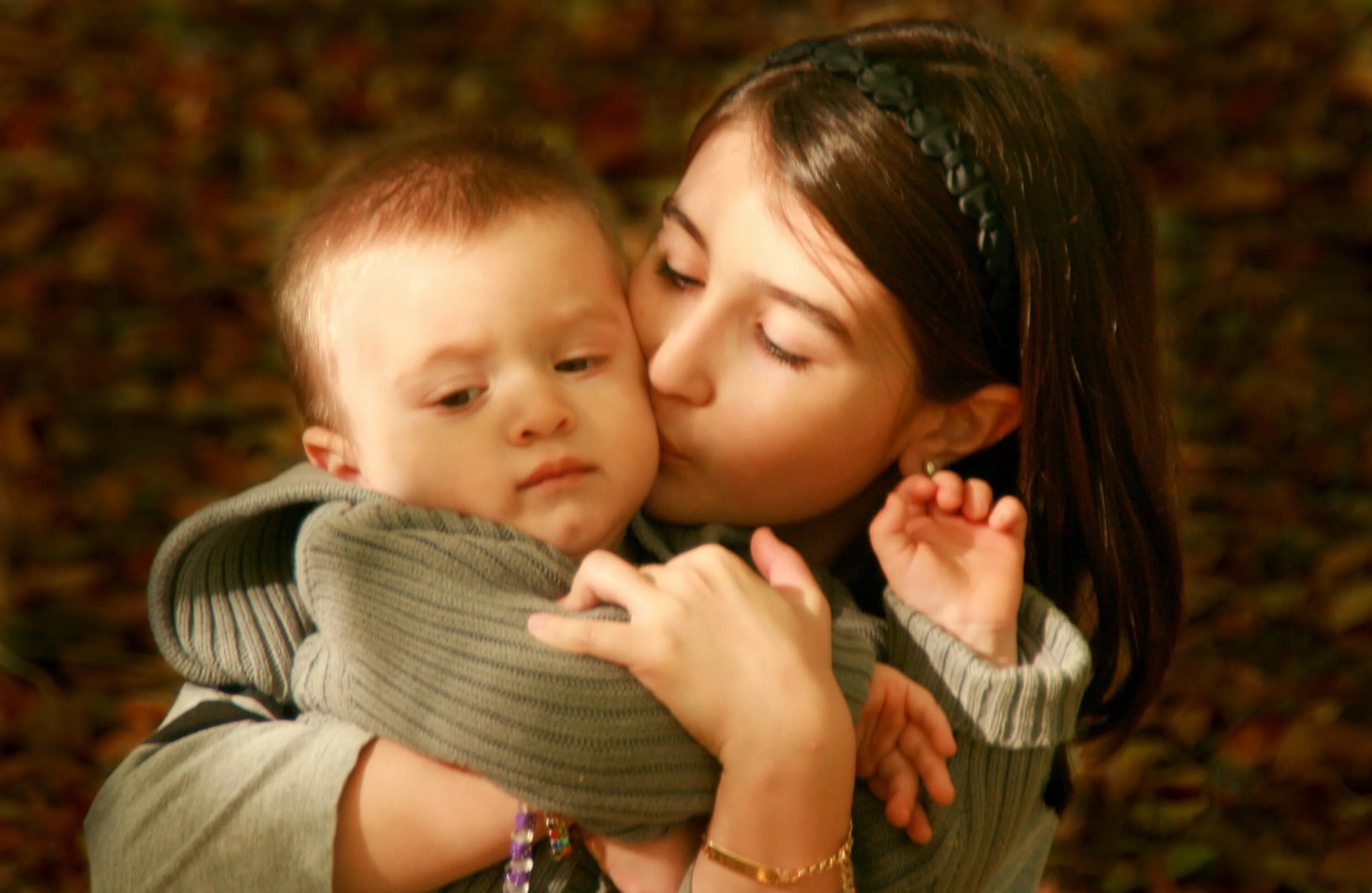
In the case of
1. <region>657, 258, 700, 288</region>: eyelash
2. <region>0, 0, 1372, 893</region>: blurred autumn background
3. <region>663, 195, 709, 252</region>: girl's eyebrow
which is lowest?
<region>0, 0, 1372, 893</region>: blurred autumn background

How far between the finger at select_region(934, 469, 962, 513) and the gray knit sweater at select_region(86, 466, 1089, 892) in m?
0.16

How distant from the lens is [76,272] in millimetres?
3525

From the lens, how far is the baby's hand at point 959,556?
1.40 m

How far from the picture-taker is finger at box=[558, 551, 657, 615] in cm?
117

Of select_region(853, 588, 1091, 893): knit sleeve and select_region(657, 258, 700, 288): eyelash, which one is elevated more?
select_region(657, 258, 700, 288): eyelash

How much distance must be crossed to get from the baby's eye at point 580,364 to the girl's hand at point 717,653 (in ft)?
0.79

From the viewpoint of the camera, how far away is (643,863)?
1207 millimetres

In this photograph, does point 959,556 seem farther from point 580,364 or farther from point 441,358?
point 441,358

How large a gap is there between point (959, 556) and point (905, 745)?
0.26 meters

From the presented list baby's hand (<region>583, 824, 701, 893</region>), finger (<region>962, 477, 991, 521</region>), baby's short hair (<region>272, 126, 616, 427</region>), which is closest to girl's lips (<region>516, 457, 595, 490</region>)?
baby's short hair (<region>272, 126, 616, 427</region>)

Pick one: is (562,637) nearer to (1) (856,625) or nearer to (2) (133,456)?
(1) (856,625)

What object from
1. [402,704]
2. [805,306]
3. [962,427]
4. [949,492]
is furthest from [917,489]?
[402,704]

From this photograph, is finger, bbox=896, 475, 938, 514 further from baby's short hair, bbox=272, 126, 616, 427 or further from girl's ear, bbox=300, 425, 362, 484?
girl's ear, bbox=300, 425, 362, 484

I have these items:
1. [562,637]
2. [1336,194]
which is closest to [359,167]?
[562,637]
